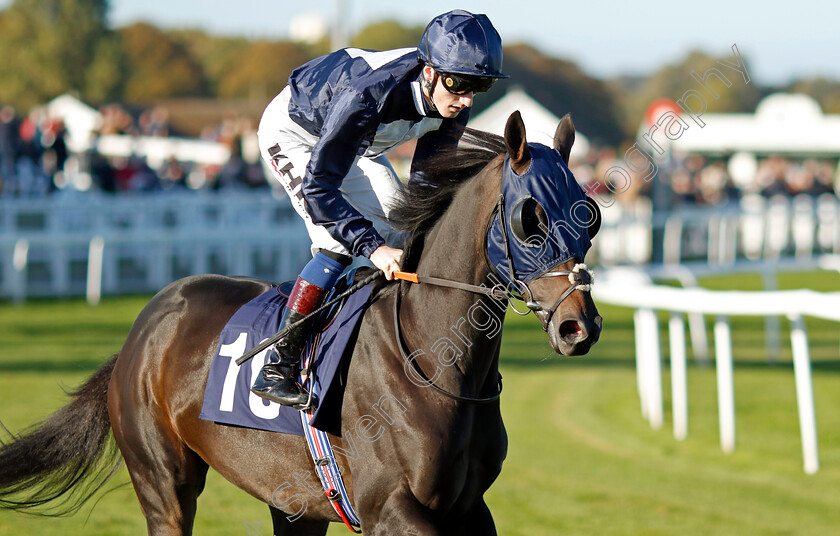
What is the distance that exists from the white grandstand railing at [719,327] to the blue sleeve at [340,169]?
11.5 feet

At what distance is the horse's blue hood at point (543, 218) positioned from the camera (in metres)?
2.84

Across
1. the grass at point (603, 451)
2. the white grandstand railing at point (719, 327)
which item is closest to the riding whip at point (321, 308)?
the grass at point (603, 451)

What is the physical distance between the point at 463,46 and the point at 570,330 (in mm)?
966

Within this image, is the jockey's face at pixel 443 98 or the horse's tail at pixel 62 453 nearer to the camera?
the jockey's face at pixel 443 98

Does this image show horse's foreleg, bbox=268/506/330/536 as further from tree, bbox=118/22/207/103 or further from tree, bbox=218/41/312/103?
tree, bbox=118/22/207/103

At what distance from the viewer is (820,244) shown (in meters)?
22.5

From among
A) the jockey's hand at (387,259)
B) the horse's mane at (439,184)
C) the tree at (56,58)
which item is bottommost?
the jockey's hand at (387,259)

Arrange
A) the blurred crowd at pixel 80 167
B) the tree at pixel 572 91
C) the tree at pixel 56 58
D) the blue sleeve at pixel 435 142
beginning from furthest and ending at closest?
the tree at pixel 56 58 → the tree at pixel 572 91 → the blurred crowd at pixel 80 167 → the blue sleeve at pixel 435 142

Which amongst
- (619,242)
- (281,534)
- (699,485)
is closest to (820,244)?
(619,242)

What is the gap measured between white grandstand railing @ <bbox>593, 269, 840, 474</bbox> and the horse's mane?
3.24 metres

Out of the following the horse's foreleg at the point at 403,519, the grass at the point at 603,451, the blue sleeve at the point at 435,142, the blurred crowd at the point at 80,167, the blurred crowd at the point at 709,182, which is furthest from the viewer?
the blurred crowd at the point at 709,182

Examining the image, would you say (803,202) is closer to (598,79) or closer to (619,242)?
(619,242)

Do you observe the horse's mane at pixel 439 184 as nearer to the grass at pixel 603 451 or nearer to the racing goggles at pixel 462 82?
the racing goggles at pixel 462 82

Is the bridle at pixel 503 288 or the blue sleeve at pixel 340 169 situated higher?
the blue sleeve at pixel 340 169
